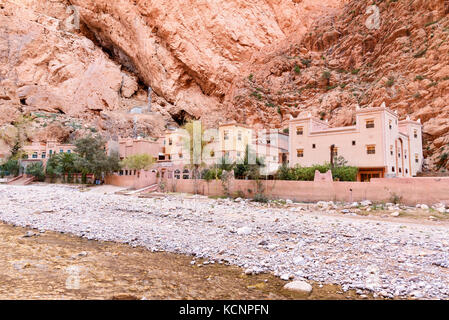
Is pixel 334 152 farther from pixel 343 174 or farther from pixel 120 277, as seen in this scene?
pixel 120 277

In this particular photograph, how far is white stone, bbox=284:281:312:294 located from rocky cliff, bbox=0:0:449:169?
3929 cm

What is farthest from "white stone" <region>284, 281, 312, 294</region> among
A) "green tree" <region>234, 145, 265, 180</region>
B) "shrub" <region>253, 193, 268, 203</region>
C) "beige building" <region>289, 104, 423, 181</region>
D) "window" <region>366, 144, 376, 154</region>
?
"window" <region>366, 144, 376, 154</region>

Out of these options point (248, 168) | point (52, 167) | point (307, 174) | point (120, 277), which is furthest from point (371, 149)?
point (52, 167)

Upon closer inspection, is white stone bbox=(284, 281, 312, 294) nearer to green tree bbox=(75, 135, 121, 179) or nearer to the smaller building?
green tree bbox=(75, 135, 121, 179)

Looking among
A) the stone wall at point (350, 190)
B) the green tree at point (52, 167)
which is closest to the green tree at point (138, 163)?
the green tree at point (52, 167)

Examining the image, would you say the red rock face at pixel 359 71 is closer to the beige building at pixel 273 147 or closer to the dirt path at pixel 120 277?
the beige building at pixel 273 147

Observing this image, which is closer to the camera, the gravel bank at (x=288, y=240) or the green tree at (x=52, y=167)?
the gravel bank at (x=288, y=240)

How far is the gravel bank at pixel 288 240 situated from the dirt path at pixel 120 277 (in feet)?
2.13

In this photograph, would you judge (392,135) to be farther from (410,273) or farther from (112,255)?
(112,255)

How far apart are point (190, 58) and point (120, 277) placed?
58816 millimetres

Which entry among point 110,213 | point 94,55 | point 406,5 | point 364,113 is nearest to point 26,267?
point 110,213

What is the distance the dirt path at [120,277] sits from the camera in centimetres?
624

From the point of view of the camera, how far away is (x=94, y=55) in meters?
68.6

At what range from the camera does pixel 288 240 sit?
10.8 meters
